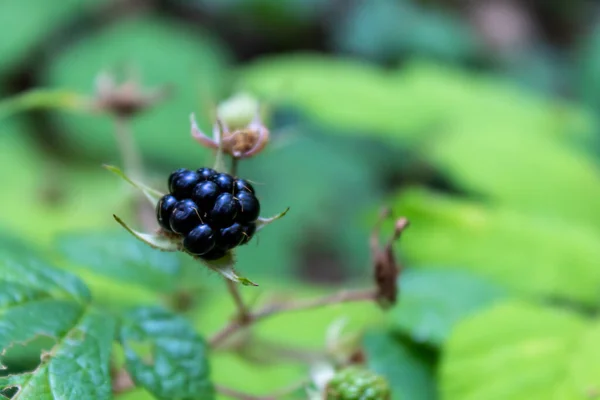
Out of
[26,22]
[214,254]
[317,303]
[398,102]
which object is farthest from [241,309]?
[26,22]

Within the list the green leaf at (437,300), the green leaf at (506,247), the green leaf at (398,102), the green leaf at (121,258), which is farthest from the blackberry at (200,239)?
the green leaf at (398,102)

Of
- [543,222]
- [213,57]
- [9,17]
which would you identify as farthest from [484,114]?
[9,17]

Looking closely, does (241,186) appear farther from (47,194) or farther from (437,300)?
(47,194)

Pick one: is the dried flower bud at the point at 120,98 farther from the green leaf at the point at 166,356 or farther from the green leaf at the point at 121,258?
the green leaf at the point at 166,356

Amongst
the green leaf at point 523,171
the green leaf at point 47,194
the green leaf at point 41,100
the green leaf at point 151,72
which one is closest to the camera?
the green leaf at point 41,100

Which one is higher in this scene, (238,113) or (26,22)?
(238,113)

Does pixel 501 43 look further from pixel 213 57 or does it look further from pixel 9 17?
pixel 9 17

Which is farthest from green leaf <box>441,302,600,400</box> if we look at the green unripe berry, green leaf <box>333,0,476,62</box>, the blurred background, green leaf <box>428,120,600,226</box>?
green leaf <box>333,0,476,62</box>
